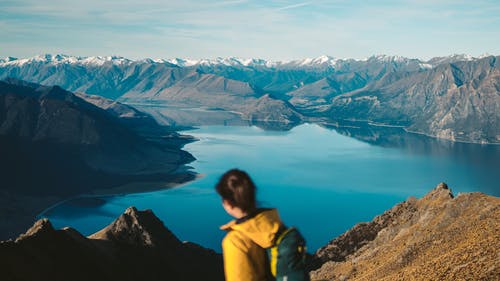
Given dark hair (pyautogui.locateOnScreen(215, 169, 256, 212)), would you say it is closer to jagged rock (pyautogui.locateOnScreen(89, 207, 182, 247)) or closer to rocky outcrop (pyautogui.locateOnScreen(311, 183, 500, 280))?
rocky outcrop (pyautogui.locateOnScreen(311, 183, 500, 280))

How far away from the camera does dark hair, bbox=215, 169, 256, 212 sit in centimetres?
769

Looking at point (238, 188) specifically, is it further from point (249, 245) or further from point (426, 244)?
point (426, 244)

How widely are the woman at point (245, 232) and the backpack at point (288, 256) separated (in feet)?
0.35

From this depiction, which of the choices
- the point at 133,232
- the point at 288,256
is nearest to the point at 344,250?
the point at 133,232

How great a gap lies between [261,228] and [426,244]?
43237 mm

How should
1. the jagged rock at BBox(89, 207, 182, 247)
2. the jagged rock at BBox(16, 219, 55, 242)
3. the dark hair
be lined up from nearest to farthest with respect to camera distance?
the dark hair < the jagged rock at BBox(16, 219, 55, 242) < the jagged rock at BBox(89, 207, 182, 247)

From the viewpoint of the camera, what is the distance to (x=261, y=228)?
24.8 ft

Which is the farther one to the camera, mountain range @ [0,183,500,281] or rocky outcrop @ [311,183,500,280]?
mountain range @ [0,183,500,281]

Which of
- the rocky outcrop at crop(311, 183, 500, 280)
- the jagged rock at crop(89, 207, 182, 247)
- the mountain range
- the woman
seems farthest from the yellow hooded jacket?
the jagged rock at crop(89, 207, 182, 247)

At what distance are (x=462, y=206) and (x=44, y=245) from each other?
47966mm

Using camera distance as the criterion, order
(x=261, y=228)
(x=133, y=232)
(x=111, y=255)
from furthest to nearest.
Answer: (x=133, y=232) < (x=111, y=255) < (x=261, y=228)

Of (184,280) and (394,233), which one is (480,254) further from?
(184,280)

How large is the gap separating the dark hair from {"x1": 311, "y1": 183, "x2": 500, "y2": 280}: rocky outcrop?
23.4 m

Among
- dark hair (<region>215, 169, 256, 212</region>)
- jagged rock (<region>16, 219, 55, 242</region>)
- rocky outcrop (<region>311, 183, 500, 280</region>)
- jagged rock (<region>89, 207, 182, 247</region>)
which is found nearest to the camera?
Answer: dark hair (<region>215, 169, 256, 212</region>)
